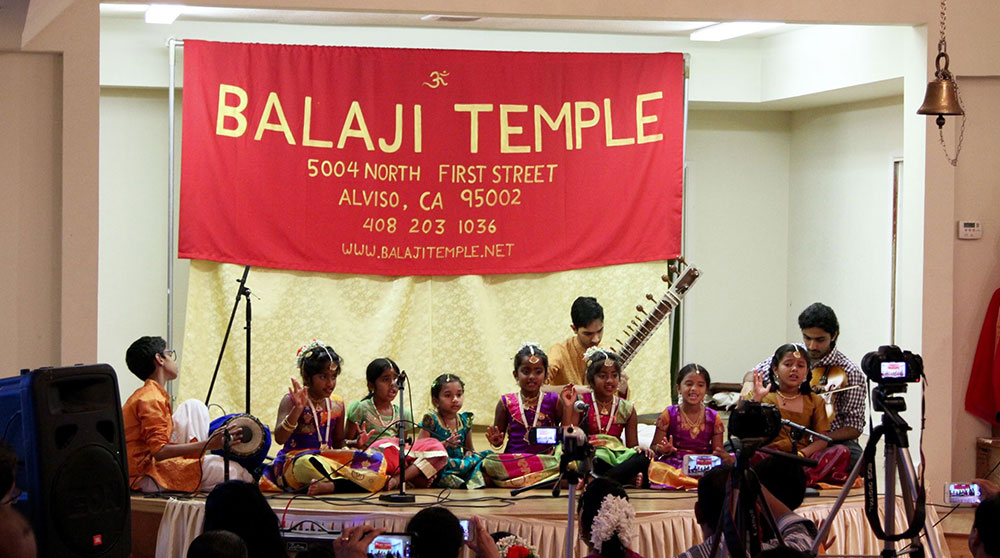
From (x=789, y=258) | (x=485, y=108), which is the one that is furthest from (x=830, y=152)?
(x=485, y=108)

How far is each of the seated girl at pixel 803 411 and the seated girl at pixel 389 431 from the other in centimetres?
166

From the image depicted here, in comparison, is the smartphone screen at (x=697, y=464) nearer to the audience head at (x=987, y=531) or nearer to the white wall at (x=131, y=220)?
the audience head at (x=987, y=531)

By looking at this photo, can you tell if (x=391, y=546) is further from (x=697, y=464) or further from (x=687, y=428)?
(x=687, y=428)

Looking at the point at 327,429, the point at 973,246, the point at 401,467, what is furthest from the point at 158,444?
the point at 973,246

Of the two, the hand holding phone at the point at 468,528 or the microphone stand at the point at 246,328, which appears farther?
the microphone stand at the point at 246,328

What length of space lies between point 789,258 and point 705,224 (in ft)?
2.33

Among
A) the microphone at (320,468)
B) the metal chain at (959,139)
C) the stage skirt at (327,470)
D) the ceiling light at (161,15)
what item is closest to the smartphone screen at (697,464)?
the stage skirt at (327,470)

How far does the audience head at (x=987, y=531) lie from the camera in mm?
2963

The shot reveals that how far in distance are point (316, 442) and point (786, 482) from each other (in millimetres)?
2670

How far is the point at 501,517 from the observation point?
5.29 metres

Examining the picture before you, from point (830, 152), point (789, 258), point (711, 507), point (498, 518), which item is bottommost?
point (498, 518)

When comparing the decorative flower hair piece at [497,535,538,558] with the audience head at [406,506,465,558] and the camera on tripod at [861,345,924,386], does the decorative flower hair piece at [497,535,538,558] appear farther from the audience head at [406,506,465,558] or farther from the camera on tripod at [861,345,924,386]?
the camera on tripod at [861,345,924,386]

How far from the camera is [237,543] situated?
9.61 feet

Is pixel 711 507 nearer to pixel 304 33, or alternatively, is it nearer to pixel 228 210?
pixel 228 210
